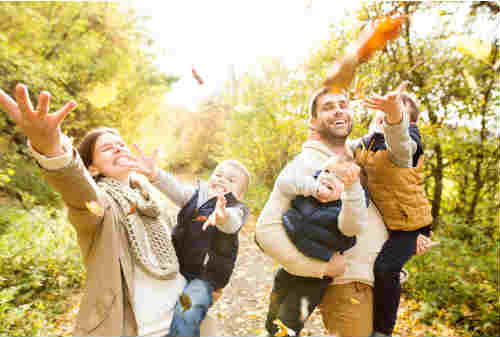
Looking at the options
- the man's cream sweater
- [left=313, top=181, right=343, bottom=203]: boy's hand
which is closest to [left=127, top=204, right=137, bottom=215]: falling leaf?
the man's cream sweater

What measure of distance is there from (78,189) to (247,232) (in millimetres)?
3966

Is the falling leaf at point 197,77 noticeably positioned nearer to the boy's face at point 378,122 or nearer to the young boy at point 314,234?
the young boy at point 314,234

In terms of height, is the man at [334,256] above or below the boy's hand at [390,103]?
below

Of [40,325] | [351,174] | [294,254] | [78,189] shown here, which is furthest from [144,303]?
[40,325]

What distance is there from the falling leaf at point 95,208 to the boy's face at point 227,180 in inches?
20.8

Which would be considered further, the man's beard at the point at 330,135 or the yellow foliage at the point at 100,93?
the yellow foliage at the point at 100,93

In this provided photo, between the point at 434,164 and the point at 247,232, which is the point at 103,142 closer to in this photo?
the point at 247,232

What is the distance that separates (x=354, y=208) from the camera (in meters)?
1.09

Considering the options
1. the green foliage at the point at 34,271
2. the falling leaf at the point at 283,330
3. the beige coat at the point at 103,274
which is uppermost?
the beige coat at the point at 103,274

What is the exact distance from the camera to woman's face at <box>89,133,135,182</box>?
132cm

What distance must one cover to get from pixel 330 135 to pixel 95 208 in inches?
45.5

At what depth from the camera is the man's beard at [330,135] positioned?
4.33 ft

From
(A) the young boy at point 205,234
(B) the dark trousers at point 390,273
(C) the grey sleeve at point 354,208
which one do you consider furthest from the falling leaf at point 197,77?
(B) the dark trousers at point 390,273

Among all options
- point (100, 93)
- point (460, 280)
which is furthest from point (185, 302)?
point (100, 93)
